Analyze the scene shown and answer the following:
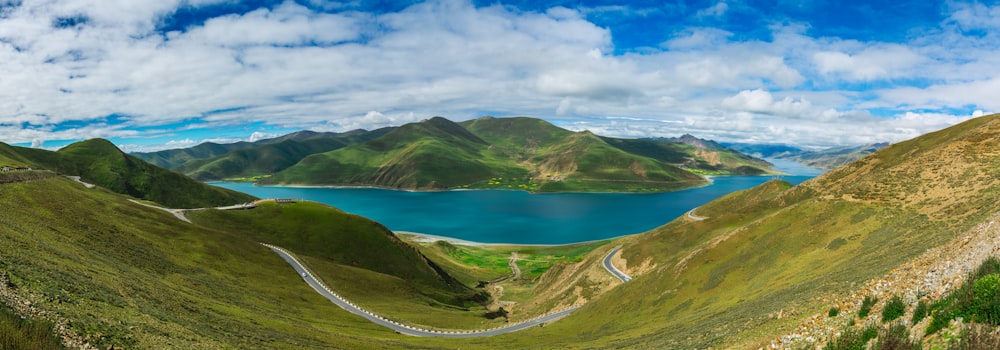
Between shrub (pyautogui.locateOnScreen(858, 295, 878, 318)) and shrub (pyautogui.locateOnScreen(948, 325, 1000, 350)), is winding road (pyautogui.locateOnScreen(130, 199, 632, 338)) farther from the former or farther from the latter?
shrub (pyautogui.locateOnScreen(948, 325, 1000, 350))

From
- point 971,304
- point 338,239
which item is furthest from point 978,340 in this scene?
point 338,239

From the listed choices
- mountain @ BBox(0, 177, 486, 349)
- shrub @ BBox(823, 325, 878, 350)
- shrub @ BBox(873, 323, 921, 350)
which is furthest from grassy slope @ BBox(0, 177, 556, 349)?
shrub @ BBox(873, 323, 921, 350)

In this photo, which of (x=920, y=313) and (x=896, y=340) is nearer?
(x=896, y=340)

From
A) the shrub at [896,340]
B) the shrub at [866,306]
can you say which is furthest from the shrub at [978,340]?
the shrub at [866,306]

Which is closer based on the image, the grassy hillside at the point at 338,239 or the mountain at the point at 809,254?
the mountain at the point at 809,254

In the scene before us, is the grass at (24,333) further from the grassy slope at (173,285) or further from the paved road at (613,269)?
the paved road at (613,269)

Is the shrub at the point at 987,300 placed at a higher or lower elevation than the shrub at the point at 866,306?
higher

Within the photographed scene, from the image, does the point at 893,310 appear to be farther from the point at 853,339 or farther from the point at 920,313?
the point at 853,339
